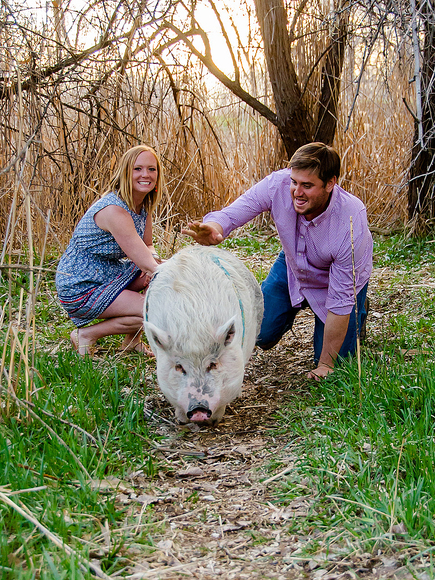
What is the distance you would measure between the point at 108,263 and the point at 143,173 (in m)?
0.76

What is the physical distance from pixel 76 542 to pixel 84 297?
8.47 ft

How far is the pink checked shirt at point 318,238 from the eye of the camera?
394cm

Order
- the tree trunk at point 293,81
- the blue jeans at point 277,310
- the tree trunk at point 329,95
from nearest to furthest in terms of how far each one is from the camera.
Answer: the blue jeans at point 277,310 → the tree trunk at point 293,81 → the tree trunk at point 329,95

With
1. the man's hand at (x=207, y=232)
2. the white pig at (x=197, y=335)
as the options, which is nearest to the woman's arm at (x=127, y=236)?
the man's hand at (x=207, y=232)

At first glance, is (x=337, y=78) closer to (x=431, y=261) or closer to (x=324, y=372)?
(x=431, y=261)

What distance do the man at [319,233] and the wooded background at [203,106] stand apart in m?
0.91

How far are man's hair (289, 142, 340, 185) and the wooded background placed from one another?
876 millimetres

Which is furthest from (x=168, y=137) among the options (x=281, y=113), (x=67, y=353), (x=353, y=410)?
(x=353, y=410)

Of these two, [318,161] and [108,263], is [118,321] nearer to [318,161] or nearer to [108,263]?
[108,263]

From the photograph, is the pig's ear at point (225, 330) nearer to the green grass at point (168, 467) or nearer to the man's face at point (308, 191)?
the green grass at point (168, 467)

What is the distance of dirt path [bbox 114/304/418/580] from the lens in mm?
2072

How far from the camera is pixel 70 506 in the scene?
2312 millimetres

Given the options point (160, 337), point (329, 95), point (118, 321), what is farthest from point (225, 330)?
point (329, 95)

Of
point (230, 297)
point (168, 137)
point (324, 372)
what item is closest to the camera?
point (230, 297)
